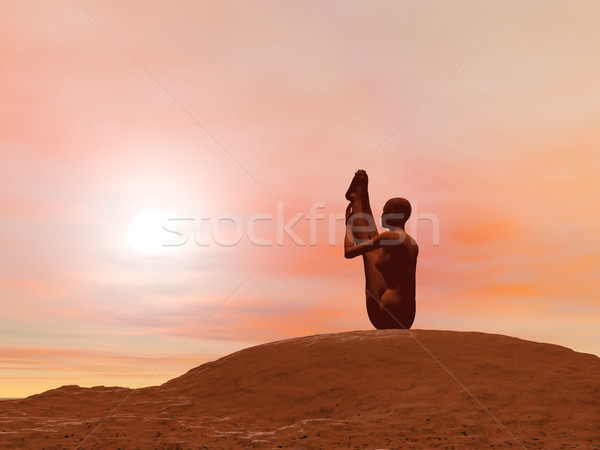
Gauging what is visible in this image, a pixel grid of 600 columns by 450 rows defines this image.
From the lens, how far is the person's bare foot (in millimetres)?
15695

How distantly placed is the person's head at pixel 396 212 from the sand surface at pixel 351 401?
2.76 metres

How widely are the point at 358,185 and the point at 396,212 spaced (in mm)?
1537

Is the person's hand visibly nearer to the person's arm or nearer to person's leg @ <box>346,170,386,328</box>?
person's leg @ <box>346,170,386,328</box>

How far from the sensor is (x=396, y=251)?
14.0m

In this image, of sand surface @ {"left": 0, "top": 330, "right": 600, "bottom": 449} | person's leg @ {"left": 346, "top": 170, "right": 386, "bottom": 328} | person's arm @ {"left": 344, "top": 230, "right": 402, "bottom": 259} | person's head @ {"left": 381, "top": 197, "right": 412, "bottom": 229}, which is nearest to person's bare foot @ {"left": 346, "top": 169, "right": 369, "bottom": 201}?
person's leg @ {"left": 346, "top": 170, "right": 386, "bottom": 328}

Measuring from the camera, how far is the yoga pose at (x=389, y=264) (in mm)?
14031

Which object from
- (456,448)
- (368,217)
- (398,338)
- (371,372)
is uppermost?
(368,217)

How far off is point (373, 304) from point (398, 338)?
2048 mm

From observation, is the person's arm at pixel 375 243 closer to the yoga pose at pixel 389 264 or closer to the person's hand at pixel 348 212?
the yoga pose at pixel 389 264

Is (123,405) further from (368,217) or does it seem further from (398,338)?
(368,217)

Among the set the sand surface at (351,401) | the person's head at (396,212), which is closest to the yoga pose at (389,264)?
the person's head at (396,212)

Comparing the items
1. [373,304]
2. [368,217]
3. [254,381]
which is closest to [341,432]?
[254,381]

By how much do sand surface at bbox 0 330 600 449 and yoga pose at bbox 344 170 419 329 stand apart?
0.98 meters

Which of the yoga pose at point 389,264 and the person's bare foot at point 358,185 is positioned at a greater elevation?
the person's bare foot at point 358,185
